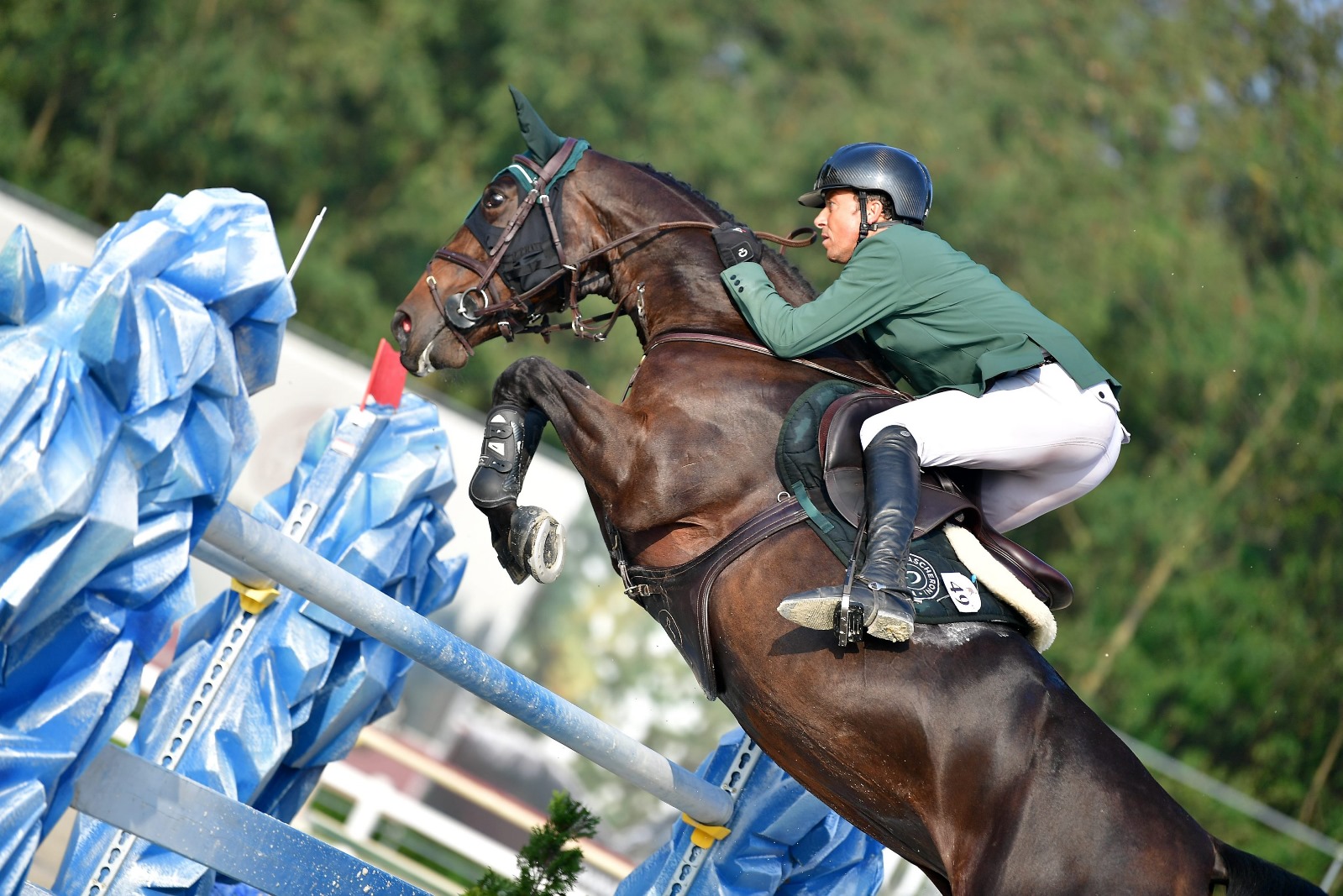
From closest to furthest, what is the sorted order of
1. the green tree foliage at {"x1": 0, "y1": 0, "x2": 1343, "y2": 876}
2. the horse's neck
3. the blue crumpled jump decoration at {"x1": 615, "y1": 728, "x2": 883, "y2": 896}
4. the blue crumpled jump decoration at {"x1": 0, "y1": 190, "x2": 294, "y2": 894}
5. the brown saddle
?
1. the blue crumpled jump decoration at {"x1": 0, "y1": 190, "x2": 294, "y2": 894}
2. the brown saddle
3. the horse's neck
4. the blue crumpled jump decoration at {"x1": 615, "y1": 728, "x2": 883, "y2": 896}
5. the green tree foliage at {"x1": 0, "y1": 0, "x2": 1343, "y2": 876}

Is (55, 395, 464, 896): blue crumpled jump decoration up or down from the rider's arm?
down

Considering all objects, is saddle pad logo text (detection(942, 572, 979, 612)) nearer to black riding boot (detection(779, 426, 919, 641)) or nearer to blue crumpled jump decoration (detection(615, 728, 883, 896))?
black riding boot (detection(779, 426, 919, 641))

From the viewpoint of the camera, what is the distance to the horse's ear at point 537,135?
4109 mm

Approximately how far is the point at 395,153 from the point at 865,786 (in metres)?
18.5

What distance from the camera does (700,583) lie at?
3.56m

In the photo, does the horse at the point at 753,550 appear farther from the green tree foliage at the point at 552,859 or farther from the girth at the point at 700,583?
the green tree foliage at the point at 552,859

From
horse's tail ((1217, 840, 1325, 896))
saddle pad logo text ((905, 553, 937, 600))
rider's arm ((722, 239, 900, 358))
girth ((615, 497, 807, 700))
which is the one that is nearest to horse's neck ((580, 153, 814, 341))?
rider's arm ((722, 239, 900, 358))

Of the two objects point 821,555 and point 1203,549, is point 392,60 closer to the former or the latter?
point 1203,549

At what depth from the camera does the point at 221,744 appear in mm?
4367

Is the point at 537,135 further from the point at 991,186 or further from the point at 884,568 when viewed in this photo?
the point at 991,186

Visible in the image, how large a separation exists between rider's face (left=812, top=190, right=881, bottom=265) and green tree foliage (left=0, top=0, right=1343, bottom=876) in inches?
518

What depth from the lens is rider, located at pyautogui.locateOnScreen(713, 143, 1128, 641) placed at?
3.51 meters

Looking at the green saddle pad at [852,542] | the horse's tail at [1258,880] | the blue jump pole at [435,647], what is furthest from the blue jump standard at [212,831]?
the horse's tail at [1258,880]

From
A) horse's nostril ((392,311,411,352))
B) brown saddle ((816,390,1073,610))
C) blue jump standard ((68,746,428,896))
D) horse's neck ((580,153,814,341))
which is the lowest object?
blue jump standard ((68,746,428,896))
